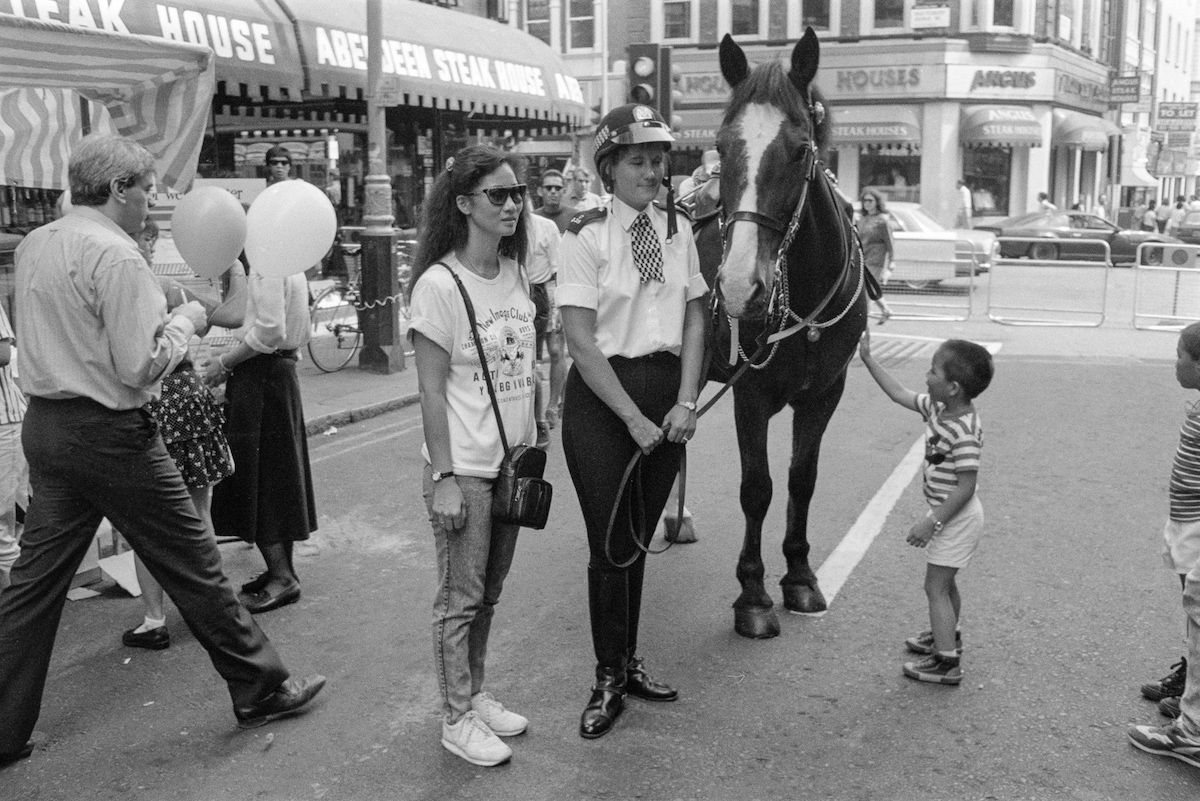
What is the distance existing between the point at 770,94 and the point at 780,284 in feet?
2.48

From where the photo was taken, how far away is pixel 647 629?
4.94m

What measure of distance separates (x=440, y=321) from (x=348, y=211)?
1867 centimetres

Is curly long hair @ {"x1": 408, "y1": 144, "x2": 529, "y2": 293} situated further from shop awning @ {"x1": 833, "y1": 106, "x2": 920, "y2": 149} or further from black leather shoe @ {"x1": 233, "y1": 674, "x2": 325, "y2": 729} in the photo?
shop awning @ {"x1": 833, "y1": 106, "x2": 920, "y2": 149}

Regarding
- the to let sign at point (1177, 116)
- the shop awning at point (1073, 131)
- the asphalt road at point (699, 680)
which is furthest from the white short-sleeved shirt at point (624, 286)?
the to let sign at point (1177, 116)

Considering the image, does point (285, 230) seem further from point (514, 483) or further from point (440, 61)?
point (440, 61)

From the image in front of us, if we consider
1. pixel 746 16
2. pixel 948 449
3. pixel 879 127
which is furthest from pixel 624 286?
pixel 746 16

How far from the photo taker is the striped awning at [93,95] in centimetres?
551

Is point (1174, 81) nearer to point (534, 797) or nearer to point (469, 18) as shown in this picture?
point (469, 18)

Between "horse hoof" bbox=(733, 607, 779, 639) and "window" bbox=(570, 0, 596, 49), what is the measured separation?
33.5 metres

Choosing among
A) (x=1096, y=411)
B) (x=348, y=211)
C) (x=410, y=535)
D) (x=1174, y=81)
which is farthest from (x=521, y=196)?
(x=1174, y=81)

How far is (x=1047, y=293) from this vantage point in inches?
706

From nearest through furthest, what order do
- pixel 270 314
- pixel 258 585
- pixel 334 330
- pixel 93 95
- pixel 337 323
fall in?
pixel 270 314 < pixel 258 585 < pixel 93 95 < pixel 334 330 < pixel 337 323

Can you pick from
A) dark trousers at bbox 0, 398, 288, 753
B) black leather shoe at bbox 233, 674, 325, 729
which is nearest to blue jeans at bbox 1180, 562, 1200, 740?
black leather shoe at bbox 233, 674, 325, 729

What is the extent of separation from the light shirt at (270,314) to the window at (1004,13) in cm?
3224
